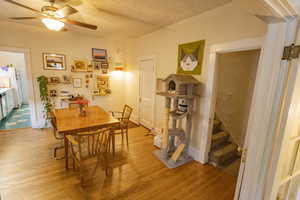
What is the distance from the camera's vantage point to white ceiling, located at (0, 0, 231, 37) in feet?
6.78

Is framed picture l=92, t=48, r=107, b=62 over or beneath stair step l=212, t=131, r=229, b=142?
over

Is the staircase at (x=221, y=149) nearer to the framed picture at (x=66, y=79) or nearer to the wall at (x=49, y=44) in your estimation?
the wall at (x=49, y=44)

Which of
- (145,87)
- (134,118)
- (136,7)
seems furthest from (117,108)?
(136,7)

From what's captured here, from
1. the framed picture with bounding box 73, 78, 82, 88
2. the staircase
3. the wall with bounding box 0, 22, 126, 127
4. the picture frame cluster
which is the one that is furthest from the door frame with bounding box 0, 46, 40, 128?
the staircase

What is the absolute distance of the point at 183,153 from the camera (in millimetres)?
2631

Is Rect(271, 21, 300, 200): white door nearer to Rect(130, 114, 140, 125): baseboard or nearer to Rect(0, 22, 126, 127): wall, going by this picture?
Rect(130, 114, 140, 125): baseboard

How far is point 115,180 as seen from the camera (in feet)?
6.55

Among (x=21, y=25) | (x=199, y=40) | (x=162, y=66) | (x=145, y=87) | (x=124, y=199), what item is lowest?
(x=124, y=199)

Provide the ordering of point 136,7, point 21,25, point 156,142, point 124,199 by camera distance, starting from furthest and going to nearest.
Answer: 1. point 21,25
2. point 156,142
3. point 136,7
4. point 124,199

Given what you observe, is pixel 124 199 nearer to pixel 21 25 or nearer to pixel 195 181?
pixel 195 181

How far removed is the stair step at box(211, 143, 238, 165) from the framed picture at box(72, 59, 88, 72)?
3.96 m

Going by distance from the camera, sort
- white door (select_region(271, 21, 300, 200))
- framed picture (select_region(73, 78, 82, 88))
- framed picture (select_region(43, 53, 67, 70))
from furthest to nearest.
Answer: framed picture (select_region(73, 78, 82, 88)) → framed picture (select_region(43, 53, 67, 70)) → white door (select_region(271, 21, 300, 200))

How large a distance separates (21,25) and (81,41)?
4.20 feet

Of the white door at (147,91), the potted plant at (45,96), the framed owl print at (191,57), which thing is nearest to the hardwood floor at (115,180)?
the potted plant at (45,96)
